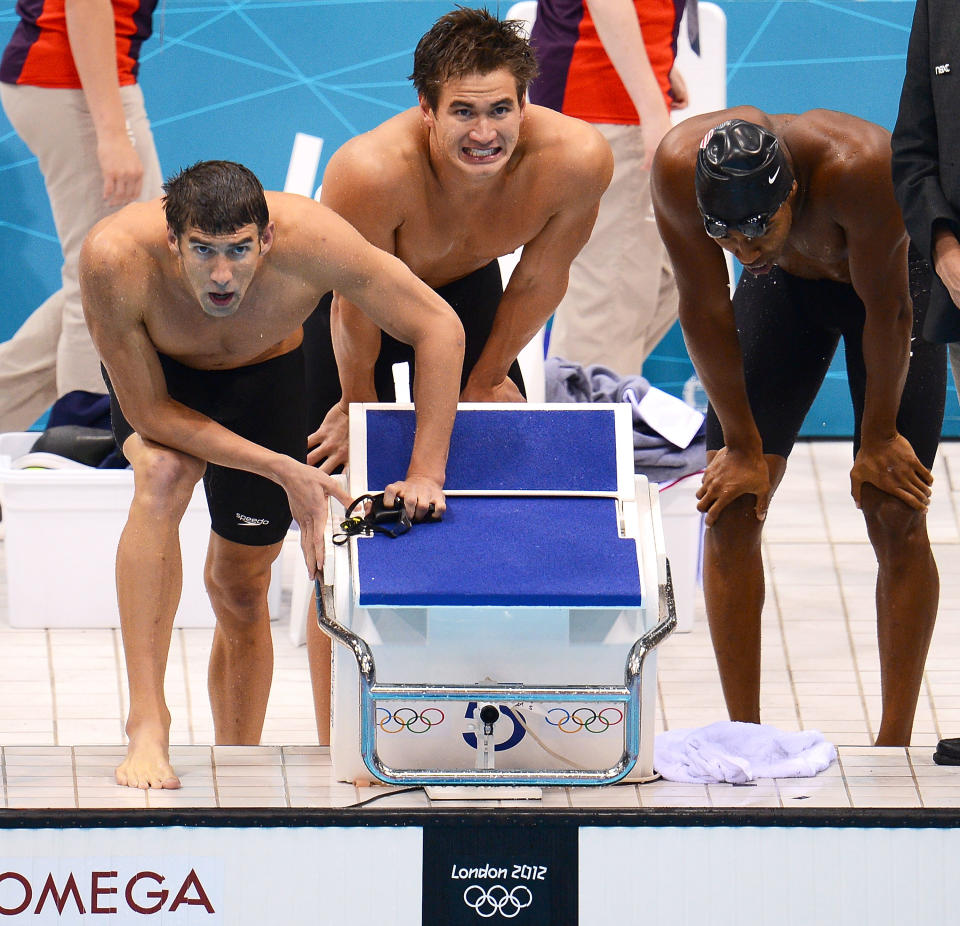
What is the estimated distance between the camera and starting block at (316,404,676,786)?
3.11 metres

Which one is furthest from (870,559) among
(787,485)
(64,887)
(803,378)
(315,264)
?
(64,887)

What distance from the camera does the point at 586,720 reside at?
3.26 m

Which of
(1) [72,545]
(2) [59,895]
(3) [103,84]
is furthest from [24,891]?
(3) [103,84]

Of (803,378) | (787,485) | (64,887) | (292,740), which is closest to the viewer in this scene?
(64,887)

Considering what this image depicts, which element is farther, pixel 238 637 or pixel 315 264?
pixel 238 637

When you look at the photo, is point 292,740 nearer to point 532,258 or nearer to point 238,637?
point 238,637

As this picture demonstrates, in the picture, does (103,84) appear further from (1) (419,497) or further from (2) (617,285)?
(1) (419,497)

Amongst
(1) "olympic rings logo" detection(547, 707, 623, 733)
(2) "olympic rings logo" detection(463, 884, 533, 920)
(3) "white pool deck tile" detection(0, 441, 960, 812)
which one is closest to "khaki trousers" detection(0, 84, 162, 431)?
(3) "white pool deck tile" detection(0, 441, 960, 812)

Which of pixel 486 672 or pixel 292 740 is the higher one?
pixel 486 672

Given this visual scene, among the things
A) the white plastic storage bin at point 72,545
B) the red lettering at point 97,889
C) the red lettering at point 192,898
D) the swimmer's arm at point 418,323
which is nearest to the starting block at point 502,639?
the swimmer's arm at point 418,323

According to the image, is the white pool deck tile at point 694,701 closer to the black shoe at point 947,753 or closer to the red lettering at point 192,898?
the black shoe at point 947,753

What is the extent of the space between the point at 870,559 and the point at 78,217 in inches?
107

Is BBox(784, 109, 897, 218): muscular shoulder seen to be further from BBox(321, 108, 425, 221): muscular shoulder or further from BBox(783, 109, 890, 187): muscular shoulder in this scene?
BBox(321, 108, 425, 221): muscular shoulder

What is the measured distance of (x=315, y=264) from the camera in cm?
336
